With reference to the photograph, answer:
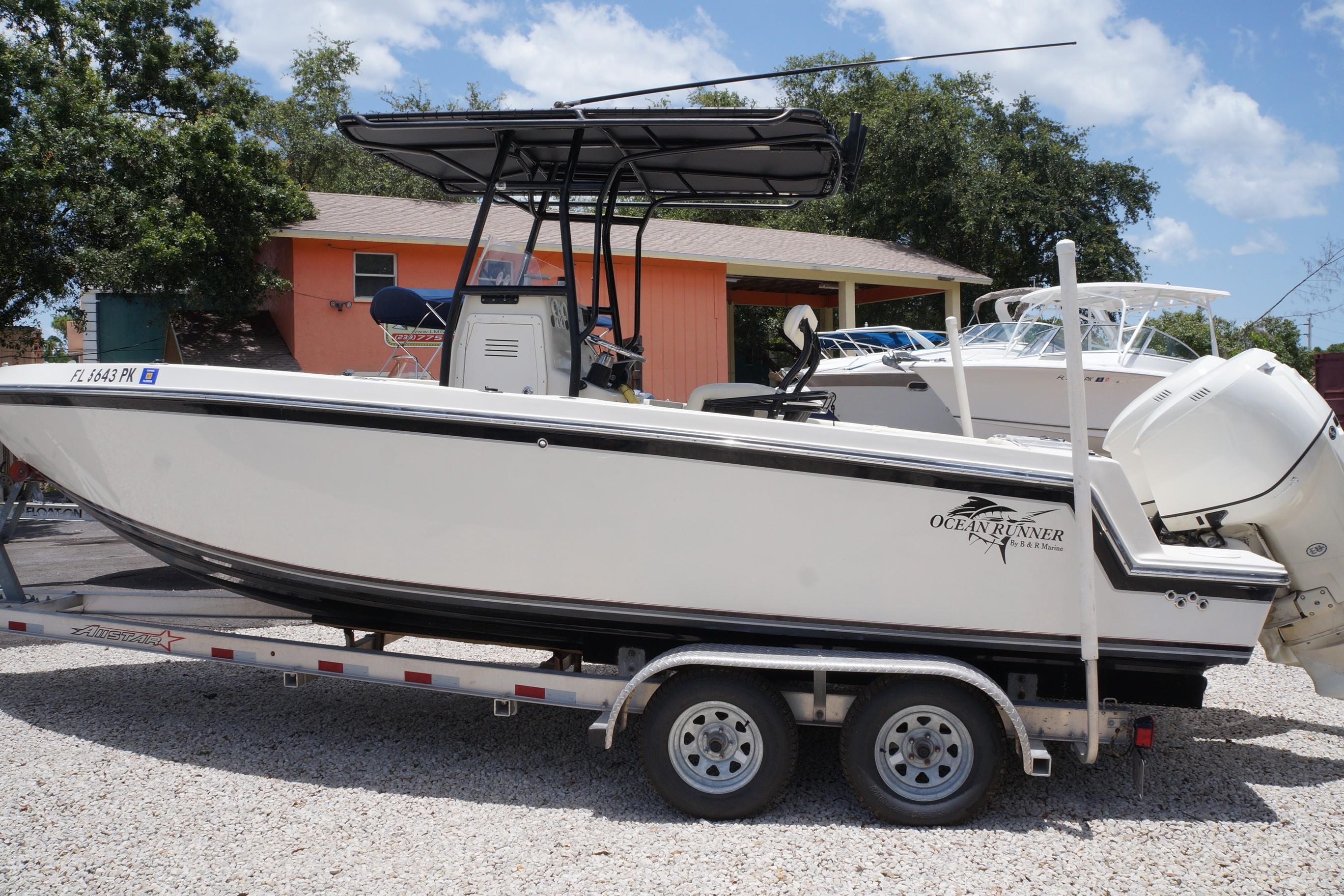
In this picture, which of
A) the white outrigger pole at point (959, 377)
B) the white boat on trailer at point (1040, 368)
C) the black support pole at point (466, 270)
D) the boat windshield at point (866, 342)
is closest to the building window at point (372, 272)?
the boat windshield at point (866, 342)

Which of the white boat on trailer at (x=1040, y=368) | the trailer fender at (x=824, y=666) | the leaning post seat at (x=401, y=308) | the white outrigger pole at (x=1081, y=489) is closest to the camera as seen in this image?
the white outrigger pole at (x=1081, y=489)

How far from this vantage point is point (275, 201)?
13.5 m

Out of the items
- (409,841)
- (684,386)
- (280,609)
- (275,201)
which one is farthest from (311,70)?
(409,841)

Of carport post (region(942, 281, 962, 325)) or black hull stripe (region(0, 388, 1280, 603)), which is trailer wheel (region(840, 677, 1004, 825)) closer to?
black hull stripe (region(0, 388, 1280, 603))

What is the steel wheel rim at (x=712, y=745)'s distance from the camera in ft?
11.2

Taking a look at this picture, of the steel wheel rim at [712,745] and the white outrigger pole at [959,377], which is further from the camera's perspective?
the white outrigger pole at [959,377]

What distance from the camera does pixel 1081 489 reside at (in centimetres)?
319

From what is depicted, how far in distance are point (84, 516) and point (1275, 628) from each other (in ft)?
18.2

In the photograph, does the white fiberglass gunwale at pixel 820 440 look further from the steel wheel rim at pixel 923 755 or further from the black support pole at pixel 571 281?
the steel wheel rim at pixel 923 755

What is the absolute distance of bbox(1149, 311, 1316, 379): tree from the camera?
74.9 feet

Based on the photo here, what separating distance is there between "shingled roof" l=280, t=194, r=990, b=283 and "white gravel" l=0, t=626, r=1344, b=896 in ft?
28.2

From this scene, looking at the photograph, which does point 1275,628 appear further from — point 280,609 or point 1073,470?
point 280,609

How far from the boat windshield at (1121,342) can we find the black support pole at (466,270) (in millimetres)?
6703

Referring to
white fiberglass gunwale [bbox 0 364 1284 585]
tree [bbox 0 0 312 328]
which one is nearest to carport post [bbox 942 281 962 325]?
tree [bbox 0 0 312 328]
